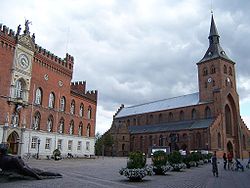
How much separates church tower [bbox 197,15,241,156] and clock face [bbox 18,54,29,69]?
5179 cm

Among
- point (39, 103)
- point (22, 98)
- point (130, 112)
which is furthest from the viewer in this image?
point (130, 112)

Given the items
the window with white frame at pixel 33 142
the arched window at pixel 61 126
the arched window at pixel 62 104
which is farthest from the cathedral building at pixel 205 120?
the window with white frame at pixel 33 142

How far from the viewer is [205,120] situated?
75125 millimetres

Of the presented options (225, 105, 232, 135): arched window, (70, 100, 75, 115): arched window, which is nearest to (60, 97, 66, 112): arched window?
(70, 100, 75, 115): arched window

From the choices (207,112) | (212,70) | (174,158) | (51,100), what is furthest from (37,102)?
(212,70)

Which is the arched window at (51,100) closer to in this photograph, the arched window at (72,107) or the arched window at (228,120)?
the arched window at (72,107)

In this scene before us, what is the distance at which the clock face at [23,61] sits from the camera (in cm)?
4072

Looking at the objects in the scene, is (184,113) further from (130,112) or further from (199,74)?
(130,112)

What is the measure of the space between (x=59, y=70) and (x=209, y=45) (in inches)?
2020

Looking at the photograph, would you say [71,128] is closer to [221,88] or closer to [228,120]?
[221,88]

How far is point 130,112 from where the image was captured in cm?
10681

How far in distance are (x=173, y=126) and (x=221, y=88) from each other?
61.4 feet

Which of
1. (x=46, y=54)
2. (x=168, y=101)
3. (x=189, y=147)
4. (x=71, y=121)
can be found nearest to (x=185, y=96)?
(x=168, y=101)

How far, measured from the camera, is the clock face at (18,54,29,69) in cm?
4072
